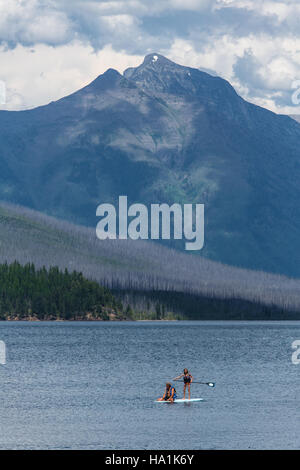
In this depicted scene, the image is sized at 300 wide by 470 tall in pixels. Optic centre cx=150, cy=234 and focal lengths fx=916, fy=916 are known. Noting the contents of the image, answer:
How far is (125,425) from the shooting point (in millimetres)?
111750

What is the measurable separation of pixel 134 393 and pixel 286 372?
5821 cm
